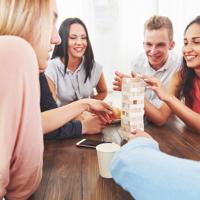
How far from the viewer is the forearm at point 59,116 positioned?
1.24 m

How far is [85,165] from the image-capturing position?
0.94 metres

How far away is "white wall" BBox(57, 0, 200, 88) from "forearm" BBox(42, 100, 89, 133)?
59.7 inches

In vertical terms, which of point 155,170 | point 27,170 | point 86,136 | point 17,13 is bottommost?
point 86,136

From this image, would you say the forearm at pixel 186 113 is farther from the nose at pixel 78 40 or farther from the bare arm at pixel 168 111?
the nose at pixel 78 40

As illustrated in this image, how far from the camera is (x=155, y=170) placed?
0.47m

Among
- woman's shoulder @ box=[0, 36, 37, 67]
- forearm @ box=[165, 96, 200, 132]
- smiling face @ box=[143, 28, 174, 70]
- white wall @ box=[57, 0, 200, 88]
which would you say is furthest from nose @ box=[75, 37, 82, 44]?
woman's shoulder @ box=[0, 36, 37, 67]

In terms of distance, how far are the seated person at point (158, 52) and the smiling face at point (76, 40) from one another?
528 millimetres

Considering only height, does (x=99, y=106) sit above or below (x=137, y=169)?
below

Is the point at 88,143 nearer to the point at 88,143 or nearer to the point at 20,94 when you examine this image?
the point at 88,143

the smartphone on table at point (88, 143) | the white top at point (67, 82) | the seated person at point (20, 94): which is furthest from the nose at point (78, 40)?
the seated person at point (20, 94)

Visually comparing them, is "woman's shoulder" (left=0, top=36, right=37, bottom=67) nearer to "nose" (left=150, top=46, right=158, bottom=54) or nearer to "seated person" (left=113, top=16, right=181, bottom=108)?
"seated person" (left=113, top=16, right=181, bottom=108)

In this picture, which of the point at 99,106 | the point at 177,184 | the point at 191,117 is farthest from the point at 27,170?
the point at 191,117

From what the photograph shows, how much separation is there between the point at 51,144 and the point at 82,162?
0.26m

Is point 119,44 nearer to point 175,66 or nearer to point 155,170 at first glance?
point 175,66
